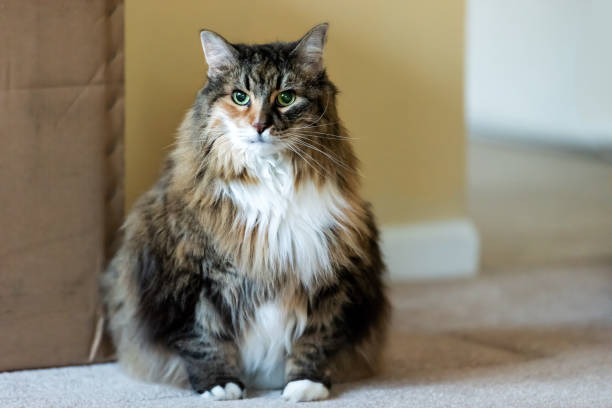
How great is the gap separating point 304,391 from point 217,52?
0.74 metres

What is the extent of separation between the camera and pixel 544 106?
5133 millimetres

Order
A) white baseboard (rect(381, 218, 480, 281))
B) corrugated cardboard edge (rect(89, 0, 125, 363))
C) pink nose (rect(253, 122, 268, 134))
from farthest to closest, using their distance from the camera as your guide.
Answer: white baseboard (rect(381, 218, 480, 281))
corrugated cardboard edge (rect(89, 0, 125, 363))
pink nose (rect(253, 122, 268, 134))

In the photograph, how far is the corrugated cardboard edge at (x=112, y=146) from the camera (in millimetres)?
1875

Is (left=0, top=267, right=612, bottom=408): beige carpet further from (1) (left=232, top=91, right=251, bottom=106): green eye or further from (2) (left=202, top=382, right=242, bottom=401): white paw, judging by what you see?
(1) (left=232, top=91, right=251, bottom=106): green eye

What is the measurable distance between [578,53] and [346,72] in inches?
114

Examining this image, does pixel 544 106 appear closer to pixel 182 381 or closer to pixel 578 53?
pixel 578 53

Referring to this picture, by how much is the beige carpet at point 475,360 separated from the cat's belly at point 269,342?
57 mm

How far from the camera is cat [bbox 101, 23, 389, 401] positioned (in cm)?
169

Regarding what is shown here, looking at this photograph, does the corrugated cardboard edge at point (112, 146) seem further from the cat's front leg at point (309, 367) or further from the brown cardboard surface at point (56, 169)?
the cat's front leg at point (309, 367)

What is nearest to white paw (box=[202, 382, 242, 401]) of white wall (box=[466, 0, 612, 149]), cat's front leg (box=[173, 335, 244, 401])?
cat's front leg (box=[173, 335, 244, 401])

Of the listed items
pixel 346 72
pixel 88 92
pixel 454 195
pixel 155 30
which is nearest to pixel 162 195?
pixel 88 92

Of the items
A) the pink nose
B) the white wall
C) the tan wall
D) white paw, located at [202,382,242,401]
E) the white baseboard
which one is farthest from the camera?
the white wall

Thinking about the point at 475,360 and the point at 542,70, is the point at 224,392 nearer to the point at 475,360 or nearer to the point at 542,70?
the point at 475,360

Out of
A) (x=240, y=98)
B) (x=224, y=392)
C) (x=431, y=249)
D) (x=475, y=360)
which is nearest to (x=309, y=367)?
(x=224, y=392)
